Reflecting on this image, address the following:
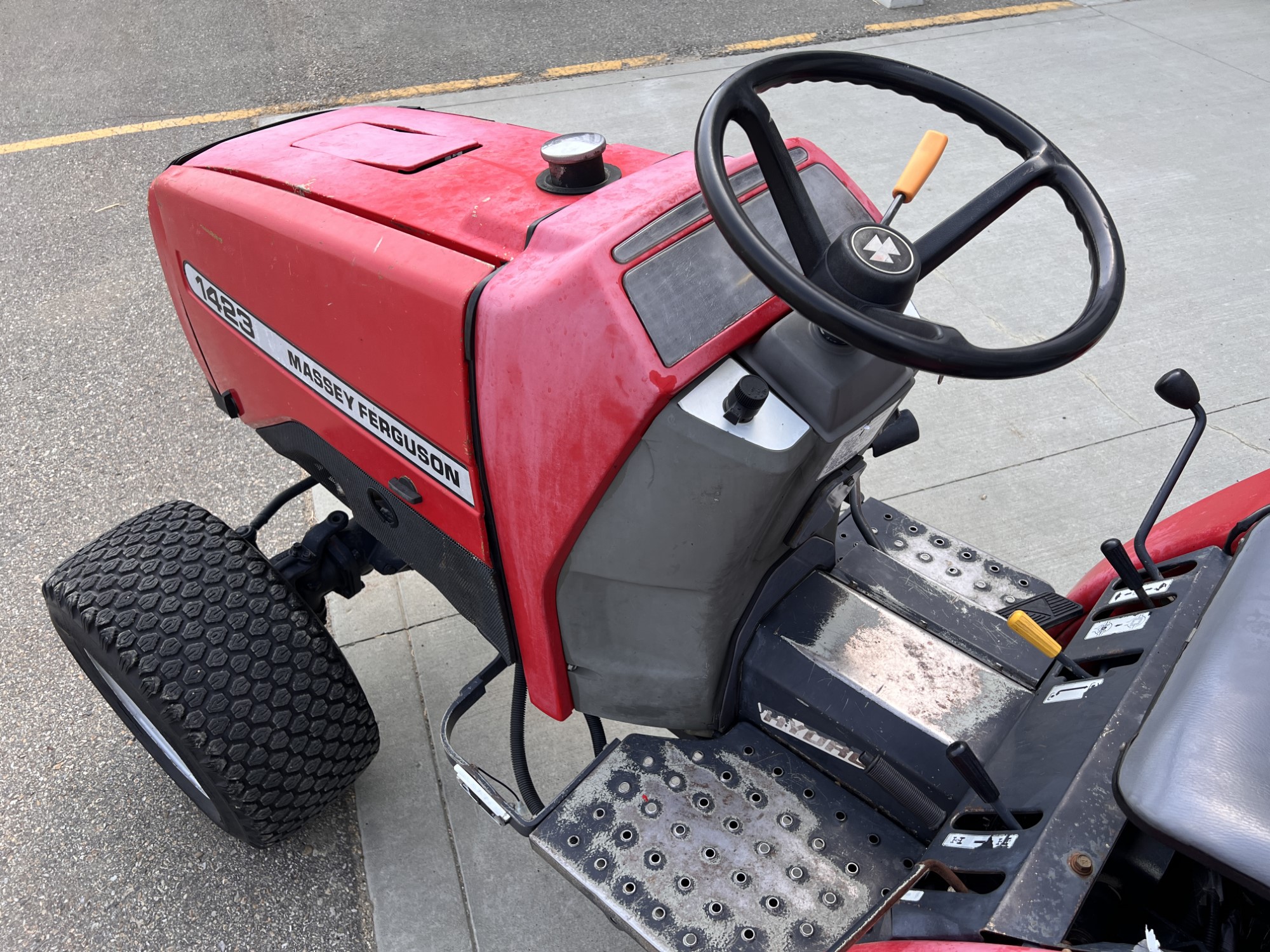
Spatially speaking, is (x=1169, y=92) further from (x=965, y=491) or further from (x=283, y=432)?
(x=283, y=432)

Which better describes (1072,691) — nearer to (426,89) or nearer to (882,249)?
(882,249)

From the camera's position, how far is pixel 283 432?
5.80ft

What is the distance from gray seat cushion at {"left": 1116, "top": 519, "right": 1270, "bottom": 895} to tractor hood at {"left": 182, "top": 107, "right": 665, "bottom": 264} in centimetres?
96

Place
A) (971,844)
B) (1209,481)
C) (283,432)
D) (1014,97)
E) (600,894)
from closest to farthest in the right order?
(971,844)
(600,894)
(283,432)
(1209,481)
(1014,97)

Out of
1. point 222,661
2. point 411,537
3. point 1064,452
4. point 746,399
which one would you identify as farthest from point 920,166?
point 1064,452

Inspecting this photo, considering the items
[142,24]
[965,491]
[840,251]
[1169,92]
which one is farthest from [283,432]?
[142,24]

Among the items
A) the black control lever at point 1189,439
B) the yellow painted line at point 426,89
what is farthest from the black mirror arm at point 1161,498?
the yellow painted line at point 426,89

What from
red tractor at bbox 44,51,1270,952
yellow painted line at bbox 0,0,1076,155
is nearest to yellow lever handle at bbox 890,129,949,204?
red tractor at bbox 44,51,1270,952

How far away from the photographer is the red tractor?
3.46 feet

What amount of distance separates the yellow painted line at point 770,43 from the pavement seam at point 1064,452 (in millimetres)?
3373

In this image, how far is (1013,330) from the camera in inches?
128

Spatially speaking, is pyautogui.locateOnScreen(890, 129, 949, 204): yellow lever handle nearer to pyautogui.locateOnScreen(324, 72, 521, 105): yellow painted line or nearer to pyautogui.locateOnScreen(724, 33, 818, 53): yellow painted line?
pyautogui.locateOnScreen(324, 72, 521, 105): yellow painted line

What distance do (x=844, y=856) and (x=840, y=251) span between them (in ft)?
2.97

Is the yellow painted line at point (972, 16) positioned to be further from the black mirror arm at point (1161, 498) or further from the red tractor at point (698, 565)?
the black mirror arm at point (1161, 498)
